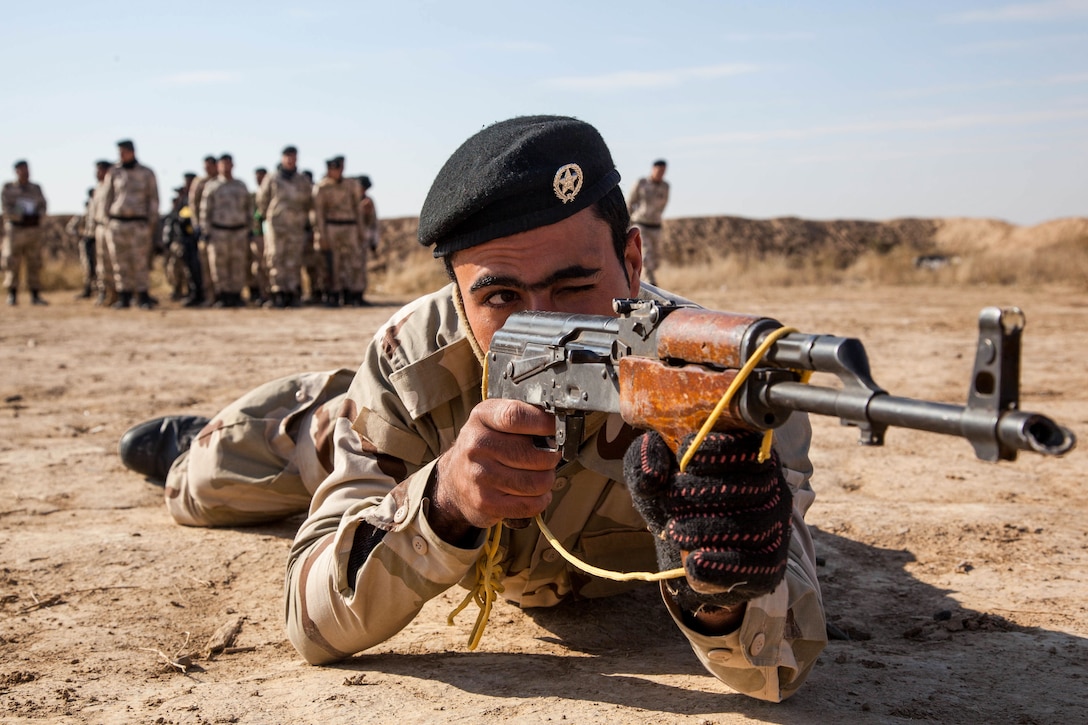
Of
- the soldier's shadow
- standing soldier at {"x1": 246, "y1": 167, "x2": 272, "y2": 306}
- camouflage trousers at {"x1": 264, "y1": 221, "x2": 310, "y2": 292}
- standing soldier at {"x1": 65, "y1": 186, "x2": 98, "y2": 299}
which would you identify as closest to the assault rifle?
the soldier's shadow

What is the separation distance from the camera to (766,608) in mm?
2141

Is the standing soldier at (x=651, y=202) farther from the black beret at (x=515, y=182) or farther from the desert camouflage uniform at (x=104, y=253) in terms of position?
the black beret at (x=515, y=182)

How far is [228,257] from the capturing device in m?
15.7

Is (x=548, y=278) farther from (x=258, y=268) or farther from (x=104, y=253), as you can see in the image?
(x=258, y=268)

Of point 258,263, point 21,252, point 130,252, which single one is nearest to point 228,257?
point 258,263

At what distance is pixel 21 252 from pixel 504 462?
16.9 meters

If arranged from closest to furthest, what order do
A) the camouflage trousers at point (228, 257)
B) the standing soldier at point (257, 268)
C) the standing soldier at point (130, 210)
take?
1. the standing soldier at point (130, 210)
2. the camouflage trousers at point (228, 257)
3. the standing soldier at point (257, 268)

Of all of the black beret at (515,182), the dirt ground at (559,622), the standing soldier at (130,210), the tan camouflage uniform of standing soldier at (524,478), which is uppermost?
the standing soldier at (130,210)

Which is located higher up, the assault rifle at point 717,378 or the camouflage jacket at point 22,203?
the camouflage jacket at point 22,203

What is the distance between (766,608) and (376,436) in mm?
1188

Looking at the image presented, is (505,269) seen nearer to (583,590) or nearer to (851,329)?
(583,590)

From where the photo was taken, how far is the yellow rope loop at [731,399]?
5.07ft

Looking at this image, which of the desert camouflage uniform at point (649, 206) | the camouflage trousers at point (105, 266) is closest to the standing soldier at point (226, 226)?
the camouflage trousers at point (105, 266)

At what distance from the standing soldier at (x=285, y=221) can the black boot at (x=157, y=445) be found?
11.2 meters
